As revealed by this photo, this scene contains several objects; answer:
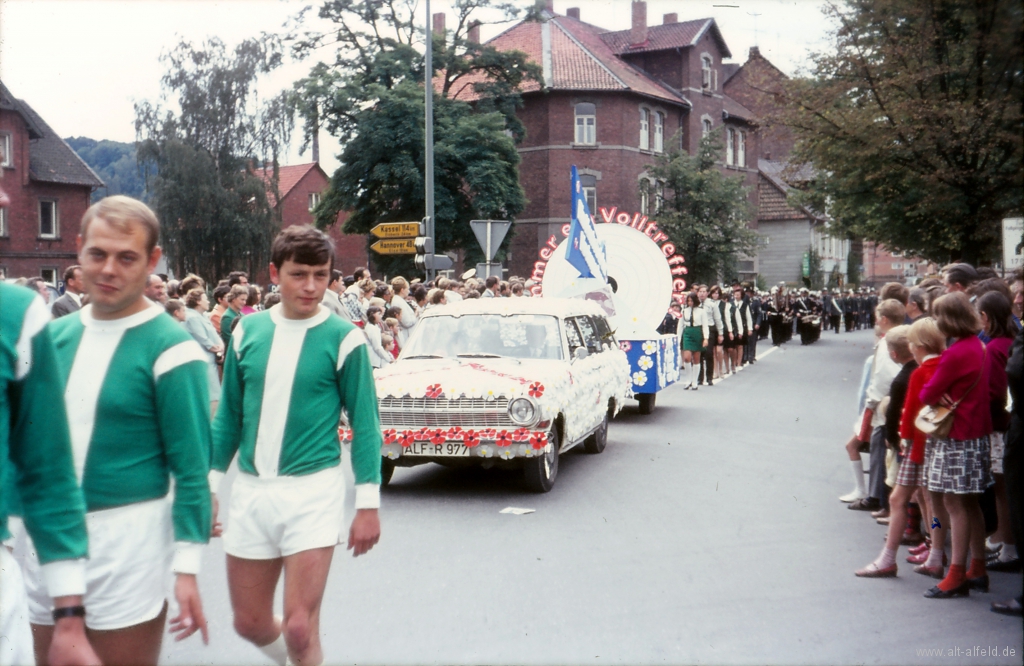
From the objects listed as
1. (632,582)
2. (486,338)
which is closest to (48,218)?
(486,338)

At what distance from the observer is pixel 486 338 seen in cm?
978

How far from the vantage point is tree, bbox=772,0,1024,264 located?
1762 cm

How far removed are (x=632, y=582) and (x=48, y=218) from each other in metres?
45.0

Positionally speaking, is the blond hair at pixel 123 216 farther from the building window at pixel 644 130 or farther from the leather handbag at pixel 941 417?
the building window at pixel 644 130

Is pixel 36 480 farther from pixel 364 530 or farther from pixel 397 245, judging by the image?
pixel 397 245

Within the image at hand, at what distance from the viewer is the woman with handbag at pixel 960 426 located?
19.2 feet

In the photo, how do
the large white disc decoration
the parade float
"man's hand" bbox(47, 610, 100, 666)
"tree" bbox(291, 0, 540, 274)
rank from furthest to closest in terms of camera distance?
"tree" bbox(291, 0, 540, 274)
the large white disc decoration
the parade float
"man's hand" bbox(47, 610, 100, 666)

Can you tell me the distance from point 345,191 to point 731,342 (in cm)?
→ 2392

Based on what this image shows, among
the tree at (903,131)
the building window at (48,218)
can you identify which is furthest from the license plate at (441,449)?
the building window at (48,218)

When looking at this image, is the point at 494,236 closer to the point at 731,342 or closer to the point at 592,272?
the point at 592,272

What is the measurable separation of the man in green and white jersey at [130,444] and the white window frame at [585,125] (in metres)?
49.1

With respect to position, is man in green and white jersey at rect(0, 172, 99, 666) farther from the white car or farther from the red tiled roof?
the red tiled roof

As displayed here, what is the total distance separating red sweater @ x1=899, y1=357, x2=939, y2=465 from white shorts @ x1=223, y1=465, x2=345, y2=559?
397 cm

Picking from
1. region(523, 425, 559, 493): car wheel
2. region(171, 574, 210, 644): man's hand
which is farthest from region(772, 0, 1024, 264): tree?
region(171, 574, 210, 644): man's hand
